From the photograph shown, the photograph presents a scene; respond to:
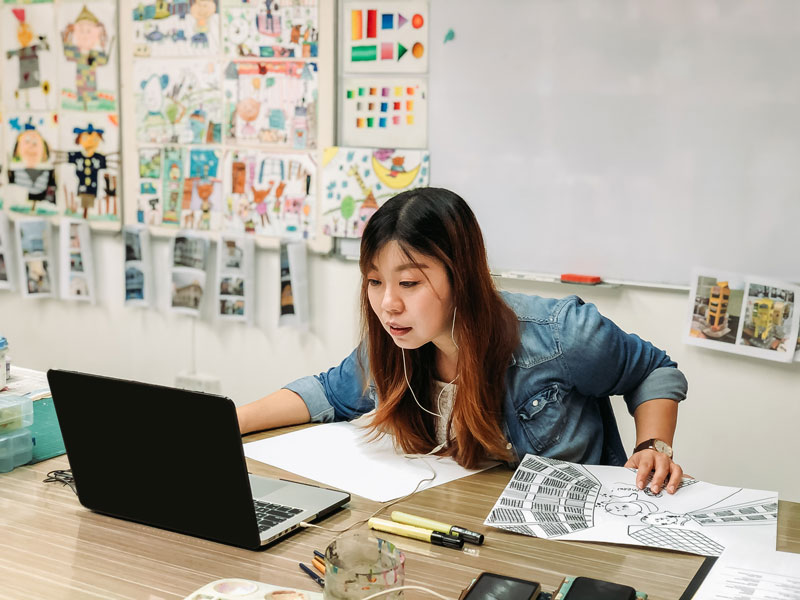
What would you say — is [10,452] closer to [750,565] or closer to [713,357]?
[750,565]

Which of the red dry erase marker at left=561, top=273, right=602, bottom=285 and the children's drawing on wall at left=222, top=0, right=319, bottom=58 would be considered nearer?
the red dry erase marker at left=561, top=273, right=602, bottom=285

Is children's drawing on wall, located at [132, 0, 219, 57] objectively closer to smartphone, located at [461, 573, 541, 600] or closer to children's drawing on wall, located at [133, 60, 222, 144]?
children's drawing on wall, located at [133, 60, 222, 144]

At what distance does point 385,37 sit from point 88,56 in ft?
4.13

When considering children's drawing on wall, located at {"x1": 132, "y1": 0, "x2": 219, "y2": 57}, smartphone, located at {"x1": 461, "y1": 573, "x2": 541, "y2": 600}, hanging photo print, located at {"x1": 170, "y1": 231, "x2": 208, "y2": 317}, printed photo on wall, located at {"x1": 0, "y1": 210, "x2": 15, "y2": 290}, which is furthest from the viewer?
printed photo on wall, located at {"x1": 0, "y1": 210, "x2": 15, "y2": 290}

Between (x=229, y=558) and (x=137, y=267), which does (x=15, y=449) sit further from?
(x=137, y=267)

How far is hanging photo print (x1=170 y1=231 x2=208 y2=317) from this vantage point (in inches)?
124

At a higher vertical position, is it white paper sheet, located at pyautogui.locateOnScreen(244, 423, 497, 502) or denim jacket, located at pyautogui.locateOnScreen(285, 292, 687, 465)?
denim jacket, located at pyautogui.locateOnScreen(285, 292, 687, 465)

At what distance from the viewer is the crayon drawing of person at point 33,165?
3.46 metres

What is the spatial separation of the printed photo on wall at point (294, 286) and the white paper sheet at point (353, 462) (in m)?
1.38

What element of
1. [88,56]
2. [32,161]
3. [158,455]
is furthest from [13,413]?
[32,161]

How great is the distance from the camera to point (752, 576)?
1.02 meters

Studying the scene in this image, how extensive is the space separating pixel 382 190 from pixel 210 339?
3.03 feet

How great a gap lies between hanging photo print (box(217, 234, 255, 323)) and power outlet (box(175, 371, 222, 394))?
26cm

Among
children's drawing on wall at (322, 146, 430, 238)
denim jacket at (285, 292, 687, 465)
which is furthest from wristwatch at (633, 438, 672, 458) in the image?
children's drawing on wall at (322, 146, 430, 238)
